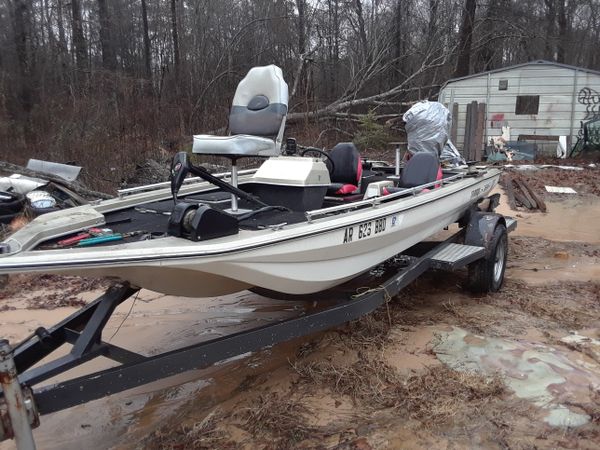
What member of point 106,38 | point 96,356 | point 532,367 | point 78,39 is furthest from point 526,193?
point 106,38

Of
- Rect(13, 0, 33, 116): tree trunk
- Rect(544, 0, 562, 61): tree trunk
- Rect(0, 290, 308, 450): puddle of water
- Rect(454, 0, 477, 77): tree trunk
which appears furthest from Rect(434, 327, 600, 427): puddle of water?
Rect(544, 0, 562, 61): tree trunk

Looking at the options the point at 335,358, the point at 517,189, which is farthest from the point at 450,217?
the point at 517,189

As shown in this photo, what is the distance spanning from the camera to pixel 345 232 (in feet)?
10.7

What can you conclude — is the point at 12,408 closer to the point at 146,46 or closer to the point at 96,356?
the point at 96,356

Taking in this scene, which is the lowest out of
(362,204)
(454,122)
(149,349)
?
(149,349)

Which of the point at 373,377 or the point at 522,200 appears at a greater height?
the point at 522,200

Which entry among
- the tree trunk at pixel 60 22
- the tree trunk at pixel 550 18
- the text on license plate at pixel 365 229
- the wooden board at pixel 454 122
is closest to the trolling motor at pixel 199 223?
the text on license plate at pixel 365 229

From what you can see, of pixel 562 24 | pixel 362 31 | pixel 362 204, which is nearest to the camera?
pixel 362 204

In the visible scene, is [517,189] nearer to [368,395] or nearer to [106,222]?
[368,395]

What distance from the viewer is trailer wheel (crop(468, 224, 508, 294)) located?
15.8 feet

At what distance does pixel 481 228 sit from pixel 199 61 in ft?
40.6

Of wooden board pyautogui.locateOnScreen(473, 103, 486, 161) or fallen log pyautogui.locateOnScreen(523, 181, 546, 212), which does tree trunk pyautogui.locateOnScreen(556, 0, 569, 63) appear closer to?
wooden board pyautogui.locateOnScreen(473, 103, 486, 161)

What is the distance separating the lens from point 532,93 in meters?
14.3

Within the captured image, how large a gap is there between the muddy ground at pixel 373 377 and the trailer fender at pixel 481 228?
1.72 ft
